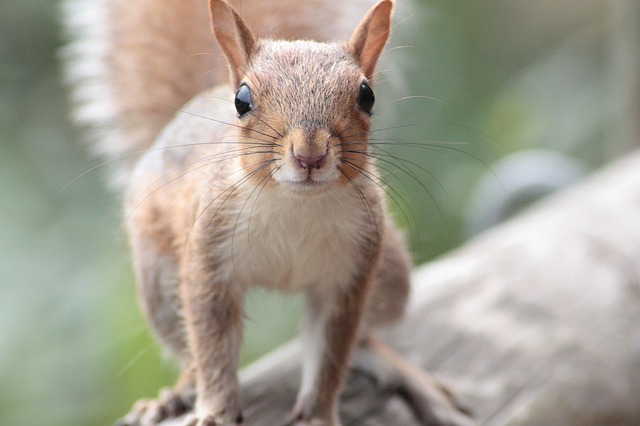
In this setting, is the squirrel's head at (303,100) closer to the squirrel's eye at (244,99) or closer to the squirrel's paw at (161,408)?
the squirrel's eye at (244,99)

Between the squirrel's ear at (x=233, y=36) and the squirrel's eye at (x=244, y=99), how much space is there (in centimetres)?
7

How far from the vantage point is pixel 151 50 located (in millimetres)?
1704

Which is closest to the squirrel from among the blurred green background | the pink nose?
the pink nose

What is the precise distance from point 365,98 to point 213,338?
1.47ft

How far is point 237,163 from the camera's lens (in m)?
1.22

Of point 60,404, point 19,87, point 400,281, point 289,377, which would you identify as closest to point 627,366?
point 400,281

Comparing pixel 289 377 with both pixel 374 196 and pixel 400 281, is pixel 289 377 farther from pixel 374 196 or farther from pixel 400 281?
pixel 374 196

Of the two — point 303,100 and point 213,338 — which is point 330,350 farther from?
point 303,100

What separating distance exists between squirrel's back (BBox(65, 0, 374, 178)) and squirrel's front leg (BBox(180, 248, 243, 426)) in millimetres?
442

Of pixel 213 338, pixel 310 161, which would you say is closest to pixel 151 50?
pixel 213 338

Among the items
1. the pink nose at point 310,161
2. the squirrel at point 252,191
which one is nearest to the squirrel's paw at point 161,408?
the squirrel at point 252,191

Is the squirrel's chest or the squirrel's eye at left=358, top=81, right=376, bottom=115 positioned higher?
the squirrel's eye at left=358, top=81, right=376, bottom=115

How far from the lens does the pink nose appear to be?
40.4 inches

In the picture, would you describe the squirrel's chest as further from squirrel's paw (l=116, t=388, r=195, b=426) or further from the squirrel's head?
squirrel's paw (l=116, t=388, r=195, b=426)
